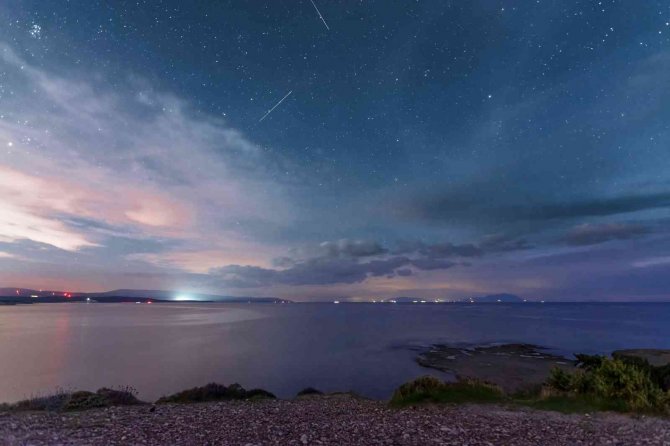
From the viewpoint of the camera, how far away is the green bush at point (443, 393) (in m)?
16.7

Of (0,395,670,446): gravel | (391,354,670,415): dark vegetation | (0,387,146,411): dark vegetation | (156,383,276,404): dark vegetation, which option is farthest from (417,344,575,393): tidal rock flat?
(0,387,146,411): dark vegetation

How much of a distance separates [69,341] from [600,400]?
79.4m

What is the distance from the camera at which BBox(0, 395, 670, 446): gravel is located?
34.4 ft

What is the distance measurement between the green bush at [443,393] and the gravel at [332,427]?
1.50m

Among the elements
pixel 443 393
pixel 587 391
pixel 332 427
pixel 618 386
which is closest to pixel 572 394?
pixel 587 391

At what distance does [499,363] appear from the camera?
146 ft

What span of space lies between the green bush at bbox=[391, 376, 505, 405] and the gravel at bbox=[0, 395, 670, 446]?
150 cm

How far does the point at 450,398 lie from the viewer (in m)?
16.7

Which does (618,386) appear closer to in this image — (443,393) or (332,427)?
(443,393)

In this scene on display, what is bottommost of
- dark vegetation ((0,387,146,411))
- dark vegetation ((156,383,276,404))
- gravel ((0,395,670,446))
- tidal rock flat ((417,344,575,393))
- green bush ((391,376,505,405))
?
tidal rock flat ((417,344,575,393))

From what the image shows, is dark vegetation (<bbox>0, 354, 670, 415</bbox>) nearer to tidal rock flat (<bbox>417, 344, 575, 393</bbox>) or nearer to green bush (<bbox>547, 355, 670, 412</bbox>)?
green bush (<bbox>547, 355, 670, 412</bbox>)

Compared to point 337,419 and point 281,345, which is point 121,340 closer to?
point 281,345

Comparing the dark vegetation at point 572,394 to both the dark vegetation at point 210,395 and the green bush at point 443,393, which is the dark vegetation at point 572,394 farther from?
the dark vegetation at point 210,395

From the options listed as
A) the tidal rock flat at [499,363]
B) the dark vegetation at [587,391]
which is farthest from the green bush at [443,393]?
the tidal rock flat at [499,363]
